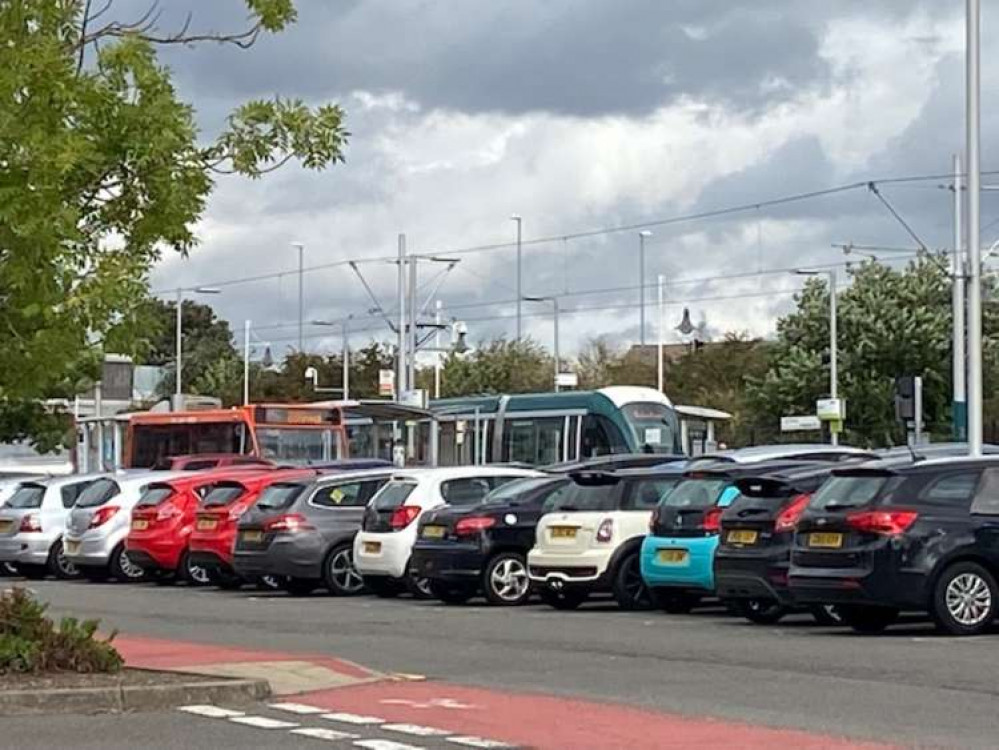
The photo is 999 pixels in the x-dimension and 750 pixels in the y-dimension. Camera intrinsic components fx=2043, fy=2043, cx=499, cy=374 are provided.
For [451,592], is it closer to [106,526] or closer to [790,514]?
[790,514]

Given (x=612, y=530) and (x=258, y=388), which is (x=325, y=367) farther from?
(x=612, y=530)

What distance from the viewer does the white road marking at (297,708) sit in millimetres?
13141

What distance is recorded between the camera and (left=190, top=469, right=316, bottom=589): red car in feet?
89.5

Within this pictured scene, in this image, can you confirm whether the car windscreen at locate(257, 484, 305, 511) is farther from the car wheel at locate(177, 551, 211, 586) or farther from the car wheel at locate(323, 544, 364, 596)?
the car wheel at locate(177, 551, 211, 586)

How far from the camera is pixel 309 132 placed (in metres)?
14.6

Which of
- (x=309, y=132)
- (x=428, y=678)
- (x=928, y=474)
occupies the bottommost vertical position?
(x=428, y=678)

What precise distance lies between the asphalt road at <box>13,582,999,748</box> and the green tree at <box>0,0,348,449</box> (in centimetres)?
292

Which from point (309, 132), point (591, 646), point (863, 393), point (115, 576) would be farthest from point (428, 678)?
point (863, 393)

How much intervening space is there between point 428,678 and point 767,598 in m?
4.91

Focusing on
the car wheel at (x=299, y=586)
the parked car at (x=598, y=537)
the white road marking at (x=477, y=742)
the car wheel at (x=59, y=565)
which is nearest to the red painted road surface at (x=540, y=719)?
the white road marking at (x=477, y=742)

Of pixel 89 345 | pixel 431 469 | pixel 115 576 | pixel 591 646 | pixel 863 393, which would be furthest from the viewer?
Answer: pixel 863 393

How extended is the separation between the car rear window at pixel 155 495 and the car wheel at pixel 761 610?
1144 cm

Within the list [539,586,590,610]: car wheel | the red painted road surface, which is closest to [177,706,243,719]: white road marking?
the red painted road surface

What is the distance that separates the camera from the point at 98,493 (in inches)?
1219
